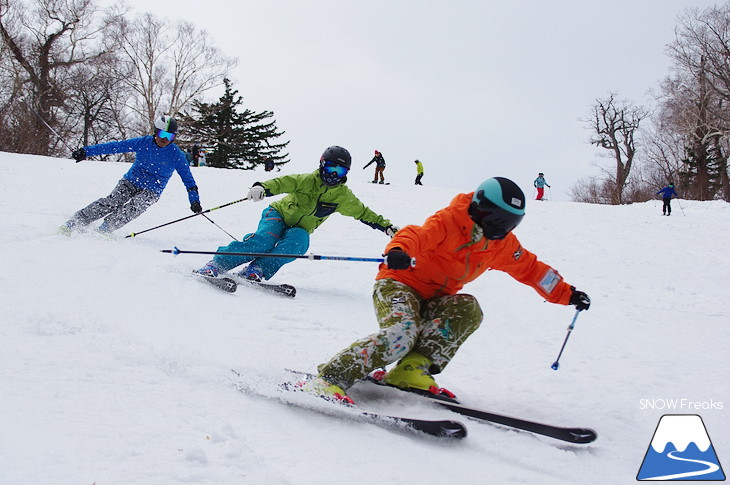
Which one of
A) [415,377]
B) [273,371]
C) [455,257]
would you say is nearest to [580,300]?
[455,257]

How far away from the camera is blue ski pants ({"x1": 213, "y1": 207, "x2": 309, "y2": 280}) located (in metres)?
5.23

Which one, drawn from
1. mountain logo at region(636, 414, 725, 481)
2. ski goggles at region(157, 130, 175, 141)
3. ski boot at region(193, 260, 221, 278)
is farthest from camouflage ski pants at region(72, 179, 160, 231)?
mountain logo at region(636, 414, 725, 481)

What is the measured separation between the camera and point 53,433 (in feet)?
5.66

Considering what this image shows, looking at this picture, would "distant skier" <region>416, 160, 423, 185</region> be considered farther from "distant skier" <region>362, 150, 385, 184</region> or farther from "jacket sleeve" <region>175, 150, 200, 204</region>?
"jacket sleeve" <region>175, 150, 200, 204</region>

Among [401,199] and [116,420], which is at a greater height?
[401,199]

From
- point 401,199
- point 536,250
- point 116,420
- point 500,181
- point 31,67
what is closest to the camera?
point 116,420

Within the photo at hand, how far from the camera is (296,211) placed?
18.1ft

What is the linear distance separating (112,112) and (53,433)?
35.0 m

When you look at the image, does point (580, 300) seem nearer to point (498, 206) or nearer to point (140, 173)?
point (498, 206)

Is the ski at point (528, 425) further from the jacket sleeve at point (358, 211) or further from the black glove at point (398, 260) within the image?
the jacket sleeve at point (358, 211)

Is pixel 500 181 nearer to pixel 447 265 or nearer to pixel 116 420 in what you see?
pixel 447 265

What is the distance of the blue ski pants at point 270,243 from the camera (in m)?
5.23

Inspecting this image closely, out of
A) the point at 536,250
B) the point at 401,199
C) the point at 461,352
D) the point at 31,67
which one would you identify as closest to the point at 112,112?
the point at 31,67

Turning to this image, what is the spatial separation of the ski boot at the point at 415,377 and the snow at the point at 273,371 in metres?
0.09
